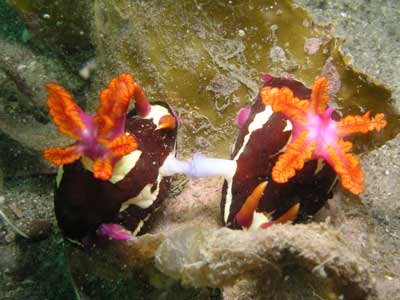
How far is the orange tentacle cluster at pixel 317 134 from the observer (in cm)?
232

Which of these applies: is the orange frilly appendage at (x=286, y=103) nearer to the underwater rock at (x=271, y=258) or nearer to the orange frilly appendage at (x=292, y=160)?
the orange frilly appendage at (x=292, y=160)

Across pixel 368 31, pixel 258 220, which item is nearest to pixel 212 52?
pixel 258 220

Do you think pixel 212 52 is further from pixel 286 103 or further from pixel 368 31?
pixel 368 31

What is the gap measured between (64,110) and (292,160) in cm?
138

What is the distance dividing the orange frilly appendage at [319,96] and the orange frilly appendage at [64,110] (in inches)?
56.9

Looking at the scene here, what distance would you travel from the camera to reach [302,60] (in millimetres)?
3365

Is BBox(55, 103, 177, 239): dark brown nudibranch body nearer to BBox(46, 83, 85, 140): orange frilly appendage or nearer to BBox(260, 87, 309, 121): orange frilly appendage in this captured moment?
BBox(46, 83, 85, 140): orange frilly appendage

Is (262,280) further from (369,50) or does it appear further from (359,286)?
(369,50)

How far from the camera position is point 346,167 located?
2.38m

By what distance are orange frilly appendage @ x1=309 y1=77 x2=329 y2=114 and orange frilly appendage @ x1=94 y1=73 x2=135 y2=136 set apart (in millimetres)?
1151

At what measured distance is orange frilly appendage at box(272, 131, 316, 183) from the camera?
2.28 metres

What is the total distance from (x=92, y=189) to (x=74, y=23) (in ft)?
6.28

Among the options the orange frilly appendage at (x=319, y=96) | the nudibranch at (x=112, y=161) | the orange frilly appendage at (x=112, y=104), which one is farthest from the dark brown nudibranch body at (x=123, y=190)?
the orange frilly appendage at (x=319, y=96)

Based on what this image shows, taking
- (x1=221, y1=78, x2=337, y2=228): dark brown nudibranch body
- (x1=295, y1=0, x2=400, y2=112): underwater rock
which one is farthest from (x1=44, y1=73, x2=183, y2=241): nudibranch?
(x1=295, y1=0, x2=400, y2=112): underwater rock
